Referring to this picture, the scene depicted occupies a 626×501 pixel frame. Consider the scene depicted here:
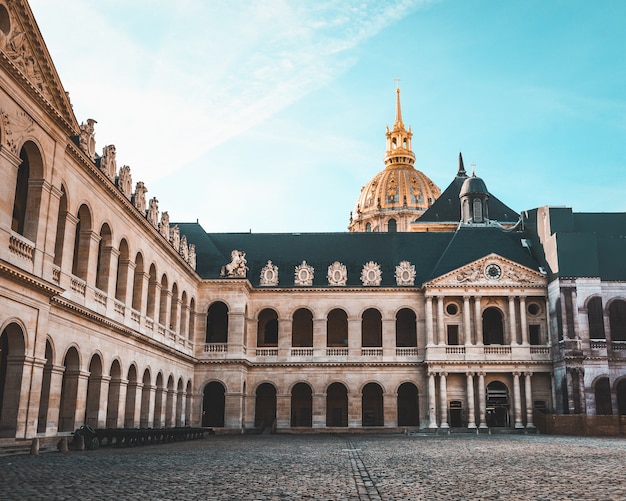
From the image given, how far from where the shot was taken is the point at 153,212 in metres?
39.9

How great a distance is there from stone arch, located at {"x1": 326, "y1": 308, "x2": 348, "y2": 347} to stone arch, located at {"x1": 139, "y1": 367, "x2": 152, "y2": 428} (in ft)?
72.9

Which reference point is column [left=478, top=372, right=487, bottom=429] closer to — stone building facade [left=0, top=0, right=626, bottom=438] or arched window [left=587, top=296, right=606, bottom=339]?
stone building facade [left=0, top=0, right=626, bottom=438]

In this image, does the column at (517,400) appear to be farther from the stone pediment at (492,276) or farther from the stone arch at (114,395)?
the stone arch at (114,395)

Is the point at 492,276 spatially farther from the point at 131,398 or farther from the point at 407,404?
the point at 131,398

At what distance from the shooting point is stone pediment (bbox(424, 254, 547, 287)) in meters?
54.2

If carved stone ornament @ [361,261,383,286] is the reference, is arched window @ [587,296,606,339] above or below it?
below

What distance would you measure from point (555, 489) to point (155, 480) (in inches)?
329

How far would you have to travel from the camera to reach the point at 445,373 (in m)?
53.3

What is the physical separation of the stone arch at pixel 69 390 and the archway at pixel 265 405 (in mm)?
29985

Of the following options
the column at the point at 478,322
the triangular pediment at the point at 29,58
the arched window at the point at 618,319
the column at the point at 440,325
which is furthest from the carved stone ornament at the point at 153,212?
the arched window at the point at 618,319

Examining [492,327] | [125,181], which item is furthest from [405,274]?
[125,181]

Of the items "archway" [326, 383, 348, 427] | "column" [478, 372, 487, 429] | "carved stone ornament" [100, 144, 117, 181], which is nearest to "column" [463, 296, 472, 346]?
"column" [478, 372, 487, 429]

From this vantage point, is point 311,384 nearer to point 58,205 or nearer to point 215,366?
point 215,366

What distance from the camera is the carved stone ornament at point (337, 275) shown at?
183 feet
